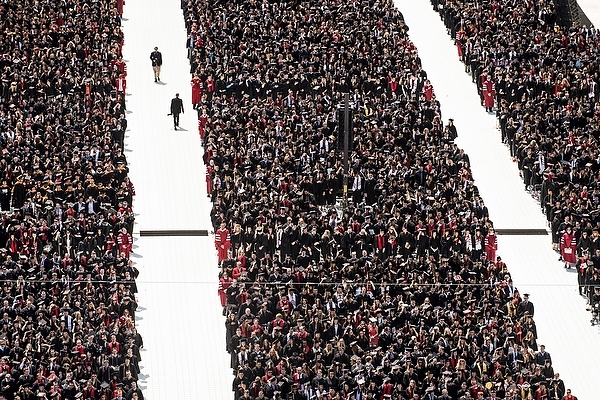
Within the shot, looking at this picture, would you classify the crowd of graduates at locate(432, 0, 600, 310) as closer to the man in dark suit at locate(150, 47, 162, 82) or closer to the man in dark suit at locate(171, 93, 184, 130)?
the man in dark suit at locate(171, 93, 184, 130)

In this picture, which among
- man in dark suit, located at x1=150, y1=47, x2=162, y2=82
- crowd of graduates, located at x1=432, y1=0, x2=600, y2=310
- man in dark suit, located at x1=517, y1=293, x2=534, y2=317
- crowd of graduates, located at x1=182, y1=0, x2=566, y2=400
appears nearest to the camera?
crowd of graduates, located at x1=182, y1=0, x2=566, y2=400

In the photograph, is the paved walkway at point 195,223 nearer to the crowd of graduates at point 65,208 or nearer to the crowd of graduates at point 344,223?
the crowd of graduates at point 344,223

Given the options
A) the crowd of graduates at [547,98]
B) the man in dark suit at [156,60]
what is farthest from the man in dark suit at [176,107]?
the crowd of graduates at [547,98]

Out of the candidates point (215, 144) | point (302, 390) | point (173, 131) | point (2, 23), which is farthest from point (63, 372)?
point (2, 23)

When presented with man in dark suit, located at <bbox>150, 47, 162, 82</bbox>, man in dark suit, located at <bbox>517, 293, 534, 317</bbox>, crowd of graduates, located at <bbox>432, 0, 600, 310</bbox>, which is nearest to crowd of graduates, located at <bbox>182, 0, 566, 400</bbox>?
man in dark suit, located at <bbox>517, 293, 534, 317</bbox>

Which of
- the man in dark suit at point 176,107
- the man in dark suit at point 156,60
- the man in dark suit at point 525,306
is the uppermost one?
the man in dark suit at point 156,60

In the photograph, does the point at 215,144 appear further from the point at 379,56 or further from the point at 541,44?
the point at 541,44
